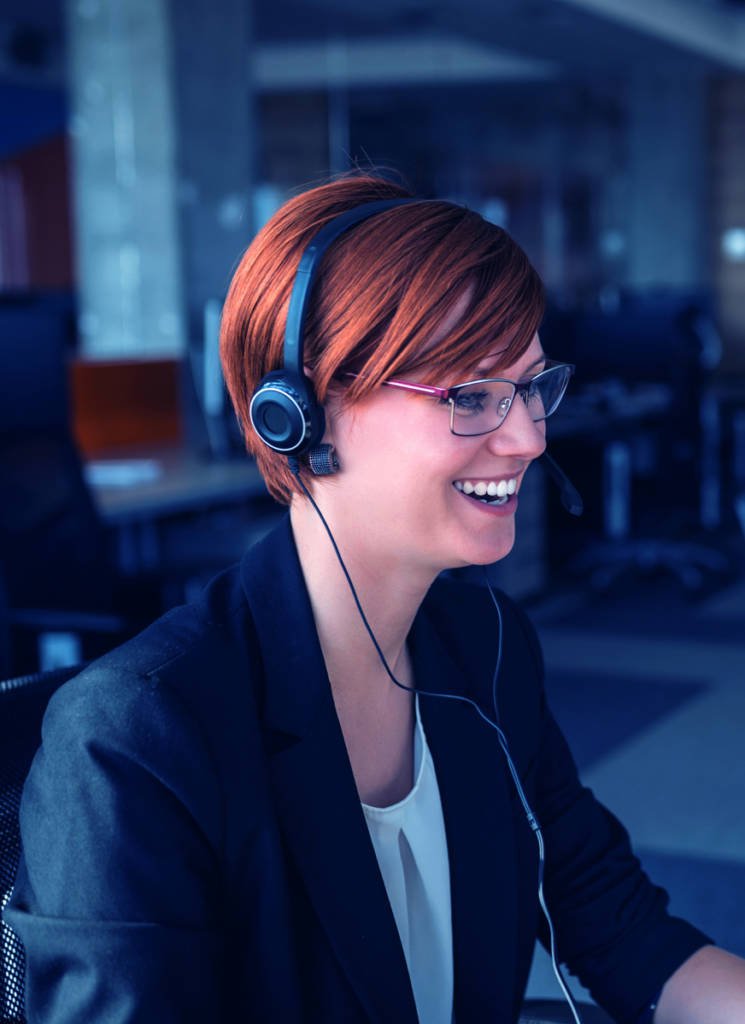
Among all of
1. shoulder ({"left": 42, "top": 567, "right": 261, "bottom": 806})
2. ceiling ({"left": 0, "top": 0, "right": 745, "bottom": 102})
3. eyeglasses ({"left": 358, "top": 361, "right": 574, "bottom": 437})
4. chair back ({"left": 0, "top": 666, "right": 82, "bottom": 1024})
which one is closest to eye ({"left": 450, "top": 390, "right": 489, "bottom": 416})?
eyeglasses ({"left": 358, "top": 361, "right": 574, "bottom": 437})

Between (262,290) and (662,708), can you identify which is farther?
(662,708)

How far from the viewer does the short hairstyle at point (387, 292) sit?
3.26 ft

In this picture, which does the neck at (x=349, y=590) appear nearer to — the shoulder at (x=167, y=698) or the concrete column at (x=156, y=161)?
the shoulder at (x=167, y=698)

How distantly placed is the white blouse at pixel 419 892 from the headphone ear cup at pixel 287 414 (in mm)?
314

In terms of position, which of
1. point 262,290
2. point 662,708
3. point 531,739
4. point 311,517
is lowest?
point 662,708

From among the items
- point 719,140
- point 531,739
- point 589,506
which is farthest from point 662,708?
point 719,140

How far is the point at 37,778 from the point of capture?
91cm

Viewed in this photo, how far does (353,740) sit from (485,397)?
0.31 meters

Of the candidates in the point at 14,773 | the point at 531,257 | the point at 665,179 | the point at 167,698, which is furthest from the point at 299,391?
the point at 665,179

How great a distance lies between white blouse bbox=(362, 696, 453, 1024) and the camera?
110 cm

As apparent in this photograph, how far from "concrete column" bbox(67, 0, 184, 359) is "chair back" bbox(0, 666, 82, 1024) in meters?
4.97

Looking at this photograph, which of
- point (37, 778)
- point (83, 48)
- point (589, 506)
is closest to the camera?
point (37, 778)

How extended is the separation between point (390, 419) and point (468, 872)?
0.39 m

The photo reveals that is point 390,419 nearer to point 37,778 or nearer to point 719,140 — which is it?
point 37,778
